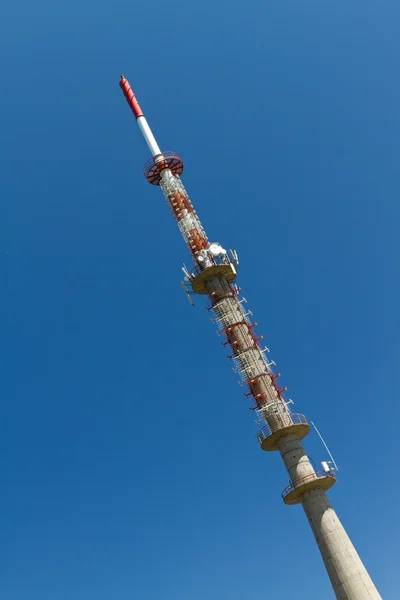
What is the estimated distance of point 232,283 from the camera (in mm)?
60688

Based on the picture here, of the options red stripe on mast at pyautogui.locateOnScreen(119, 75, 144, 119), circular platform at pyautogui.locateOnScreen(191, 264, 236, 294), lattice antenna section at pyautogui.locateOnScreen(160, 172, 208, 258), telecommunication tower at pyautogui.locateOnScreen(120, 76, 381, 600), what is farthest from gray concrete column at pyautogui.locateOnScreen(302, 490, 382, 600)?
red stripe on mast at pyautogui.locateOnScreen(119, 75, 144, 119)

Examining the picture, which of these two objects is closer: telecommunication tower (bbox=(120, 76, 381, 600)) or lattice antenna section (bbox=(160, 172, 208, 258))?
telecommunication tower (bbox=(120, 76, 381, 600))

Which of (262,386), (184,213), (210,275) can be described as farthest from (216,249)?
(262,386)

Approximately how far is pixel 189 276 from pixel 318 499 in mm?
30328

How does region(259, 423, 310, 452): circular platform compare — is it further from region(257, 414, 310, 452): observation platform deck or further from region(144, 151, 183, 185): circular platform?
region(144, 151, 183, 185): circular platform

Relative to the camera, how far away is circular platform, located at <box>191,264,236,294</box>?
59.2m

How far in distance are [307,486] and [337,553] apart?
240 inches

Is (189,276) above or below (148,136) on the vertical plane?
below

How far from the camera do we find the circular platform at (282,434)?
48.0 metres

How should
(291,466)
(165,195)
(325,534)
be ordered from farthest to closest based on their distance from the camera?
(165,195) → (291,466) → (325,534)

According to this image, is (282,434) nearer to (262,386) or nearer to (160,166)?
(262,386)

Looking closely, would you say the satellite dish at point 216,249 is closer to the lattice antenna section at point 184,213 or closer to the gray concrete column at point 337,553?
the lattice antenna section at point 184,213

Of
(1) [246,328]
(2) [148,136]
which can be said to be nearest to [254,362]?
(1) [246,328]

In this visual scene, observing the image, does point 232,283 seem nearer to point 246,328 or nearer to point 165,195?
point 246,328
